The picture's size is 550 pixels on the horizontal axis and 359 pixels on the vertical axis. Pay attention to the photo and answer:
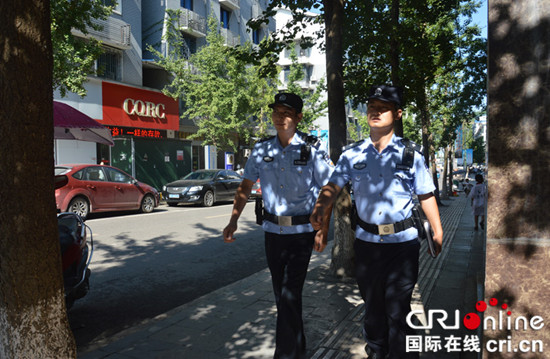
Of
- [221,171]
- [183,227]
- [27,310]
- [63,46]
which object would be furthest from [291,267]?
[221,171]

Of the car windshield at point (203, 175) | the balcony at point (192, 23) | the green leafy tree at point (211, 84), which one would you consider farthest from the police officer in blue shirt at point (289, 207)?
the balcony at point (192, 23)

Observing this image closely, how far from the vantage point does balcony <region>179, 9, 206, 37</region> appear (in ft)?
87.7

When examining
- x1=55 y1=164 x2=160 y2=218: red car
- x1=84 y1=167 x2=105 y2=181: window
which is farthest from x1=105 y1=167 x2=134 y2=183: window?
x1=84 y1=167 x2=105 y2=181: window

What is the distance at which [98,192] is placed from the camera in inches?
518

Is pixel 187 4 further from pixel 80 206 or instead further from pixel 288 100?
pixel 288 100

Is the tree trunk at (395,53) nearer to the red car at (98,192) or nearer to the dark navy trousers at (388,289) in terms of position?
the dark navy trousers at (388,289)

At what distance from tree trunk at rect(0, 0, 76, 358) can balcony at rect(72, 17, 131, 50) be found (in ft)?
69.7

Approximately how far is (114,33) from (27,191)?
22.5 metres

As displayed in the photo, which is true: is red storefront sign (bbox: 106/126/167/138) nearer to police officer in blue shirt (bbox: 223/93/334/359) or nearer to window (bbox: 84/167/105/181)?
window (bbox: 84/167/105/181)

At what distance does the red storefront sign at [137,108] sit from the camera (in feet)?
73.3

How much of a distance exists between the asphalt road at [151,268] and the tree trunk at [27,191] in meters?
1.89

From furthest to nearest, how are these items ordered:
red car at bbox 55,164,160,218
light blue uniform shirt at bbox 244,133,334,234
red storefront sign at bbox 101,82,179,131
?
red storefront sign at bbox 101,82,179,131, red car at bbox 55,164,160,218, light blue uniform shirt at bbox 244,133,334,234

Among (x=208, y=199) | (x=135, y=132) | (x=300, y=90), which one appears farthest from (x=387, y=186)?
(x=300, y=90)

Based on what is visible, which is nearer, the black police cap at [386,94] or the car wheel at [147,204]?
the black police cap at [386,94]
